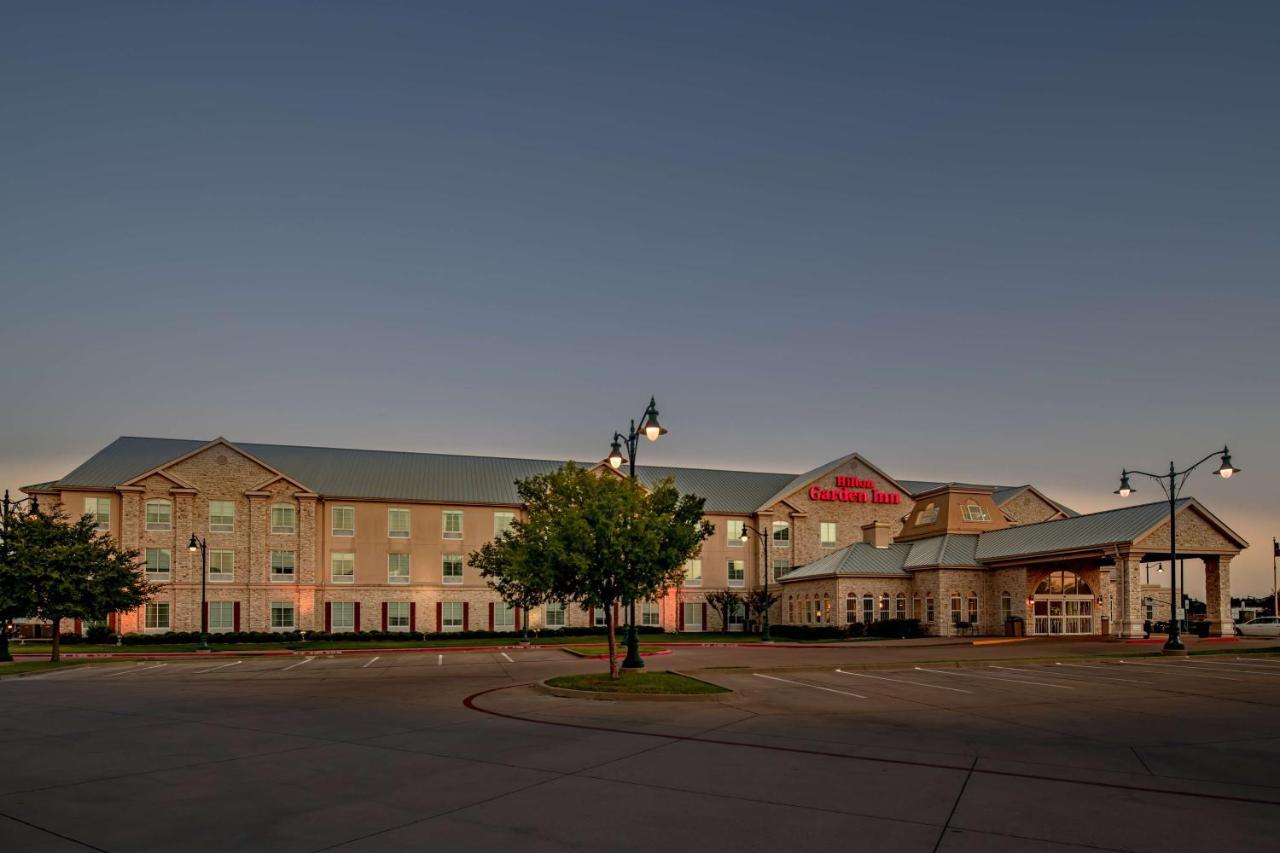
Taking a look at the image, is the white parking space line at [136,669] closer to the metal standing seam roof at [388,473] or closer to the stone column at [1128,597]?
the metal standing seam roof at [388,473]

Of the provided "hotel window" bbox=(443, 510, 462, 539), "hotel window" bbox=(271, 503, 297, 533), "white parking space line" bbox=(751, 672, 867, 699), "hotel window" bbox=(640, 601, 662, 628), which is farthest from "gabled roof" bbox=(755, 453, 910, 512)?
"white parking space line" bbox=(751, 672, 867, 699)

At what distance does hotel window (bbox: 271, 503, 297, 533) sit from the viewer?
64.0 m

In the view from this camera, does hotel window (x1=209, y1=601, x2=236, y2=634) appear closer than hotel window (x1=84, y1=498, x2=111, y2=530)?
No

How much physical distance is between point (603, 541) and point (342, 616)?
45818mm

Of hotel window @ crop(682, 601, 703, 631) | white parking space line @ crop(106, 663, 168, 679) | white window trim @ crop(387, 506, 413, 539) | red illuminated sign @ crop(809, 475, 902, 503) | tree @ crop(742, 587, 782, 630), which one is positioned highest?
red illuminated sign @ crop(809, 475, 902, 503)

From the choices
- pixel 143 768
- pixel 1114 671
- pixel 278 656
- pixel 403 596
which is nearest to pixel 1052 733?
pixel 143 768

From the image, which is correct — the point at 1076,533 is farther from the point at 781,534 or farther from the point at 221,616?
the point at 221,616

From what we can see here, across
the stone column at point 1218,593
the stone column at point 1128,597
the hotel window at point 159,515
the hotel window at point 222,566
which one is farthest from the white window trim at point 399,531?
the stone column at point 1218,593

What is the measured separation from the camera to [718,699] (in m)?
22.0

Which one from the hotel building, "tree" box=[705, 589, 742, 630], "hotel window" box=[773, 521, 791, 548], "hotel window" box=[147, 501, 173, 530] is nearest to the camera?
the hotel building

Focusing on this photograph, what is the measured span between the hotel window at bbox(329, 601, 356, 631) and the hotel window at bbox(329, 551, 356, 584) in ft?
5.09

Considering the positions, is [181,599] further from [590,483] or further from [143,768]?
[143,768]

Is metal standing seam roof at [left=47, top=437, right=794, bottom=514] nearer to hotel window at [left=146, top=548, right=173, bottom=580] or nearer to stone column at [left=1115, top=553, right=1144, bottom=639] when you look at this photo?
hotel window at [left=146, top=548, right=173, bottom=580]

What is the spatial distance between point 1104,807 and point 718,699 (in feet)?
39.2
